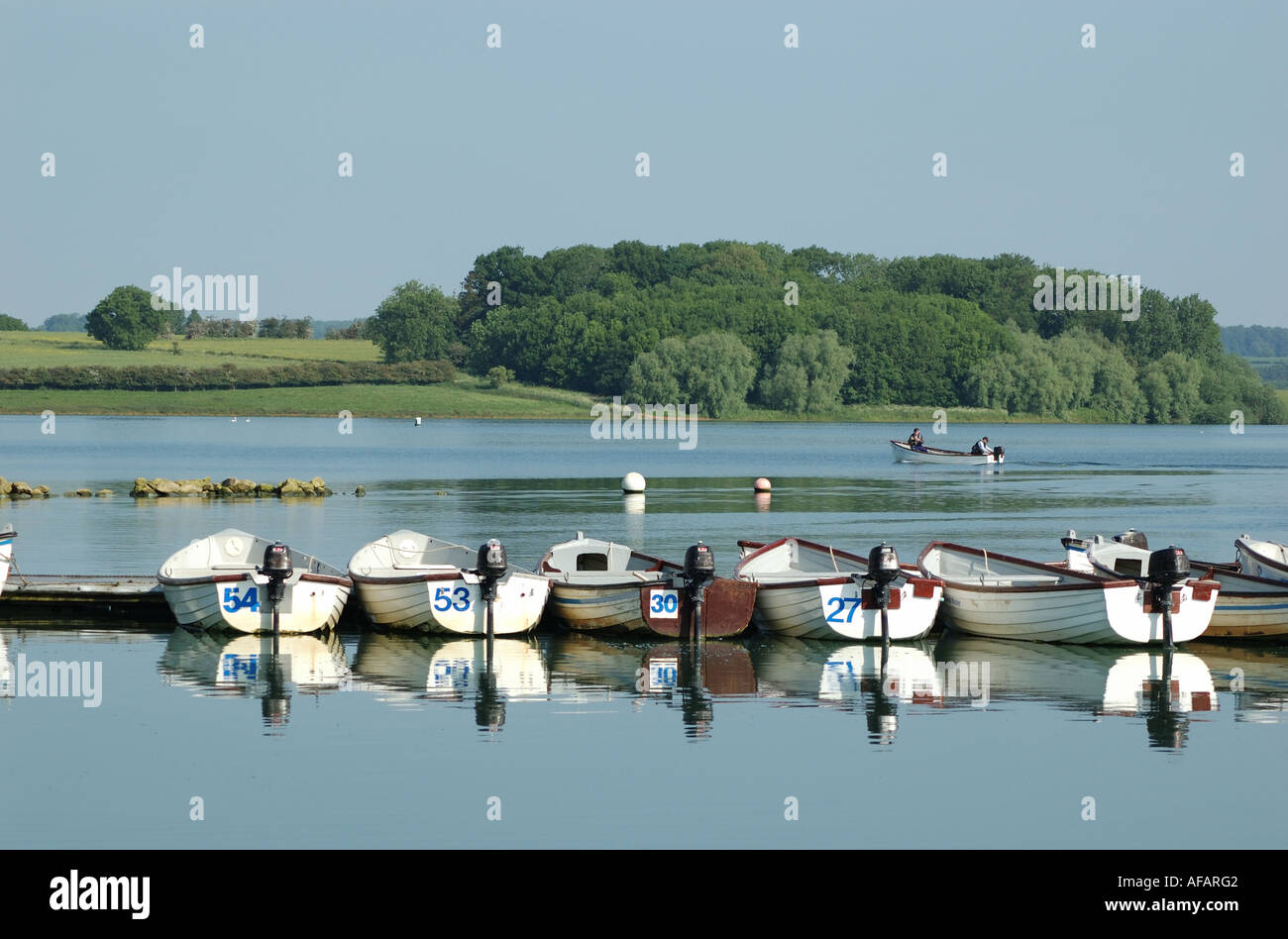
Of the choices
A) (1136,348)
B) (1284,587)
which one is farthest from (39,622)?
(1136,348)

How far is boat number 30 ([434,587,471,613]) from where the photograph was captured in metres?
26.3

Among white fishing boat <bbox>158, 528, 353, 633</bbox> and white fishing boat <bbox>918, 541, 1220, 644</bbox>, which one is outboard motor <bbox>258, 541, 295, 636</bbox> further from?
white fishing boat <bbox>918, 541, 1220, 644</bbox>

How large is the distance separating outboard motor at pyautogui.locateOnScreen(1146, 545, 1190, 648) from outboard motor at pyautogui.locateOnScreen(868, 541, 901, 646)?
12.8 feet

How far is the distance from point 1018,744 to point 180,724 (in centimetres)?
1019

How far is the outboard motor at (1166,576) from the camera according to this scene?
24703mm

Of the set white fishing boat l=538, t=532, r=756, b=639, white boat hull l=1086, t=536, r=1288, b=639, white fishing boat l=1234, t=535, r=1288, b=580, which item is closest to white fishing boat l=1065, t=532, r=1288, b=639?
white boat hull l=1086, t=536, r=1288, b=639

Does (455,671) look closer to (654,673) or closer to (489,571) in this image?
(489,571)

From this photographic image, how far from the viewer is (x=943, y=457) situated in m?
89.9

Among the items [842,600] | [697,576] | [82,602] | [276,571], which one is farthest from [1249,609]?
[82,602]

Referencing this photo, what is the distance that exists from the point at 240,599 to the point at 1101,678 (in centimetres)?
1344
